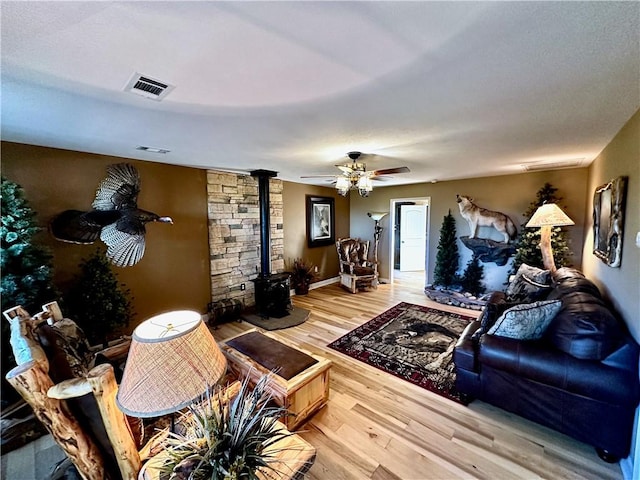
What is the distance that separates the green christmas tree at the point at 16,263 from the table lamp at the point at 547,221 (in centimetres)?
523

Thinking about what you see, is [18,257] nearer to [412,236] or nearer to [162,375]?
[162,375]

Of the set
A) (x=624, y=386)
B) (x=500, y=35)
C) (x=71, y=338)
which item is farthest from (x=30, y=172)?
(x=624, y=386)

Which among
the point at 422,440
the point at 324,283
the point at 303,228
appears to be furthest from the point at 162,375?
the point at 324,283

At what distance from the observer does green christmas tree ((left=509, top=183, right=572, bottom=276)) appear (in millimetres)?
3984

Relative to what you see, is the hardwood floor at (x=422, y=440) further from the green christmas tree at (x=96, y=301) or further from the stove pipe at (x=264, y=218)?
the green christmas tree at (x=96, y=301)

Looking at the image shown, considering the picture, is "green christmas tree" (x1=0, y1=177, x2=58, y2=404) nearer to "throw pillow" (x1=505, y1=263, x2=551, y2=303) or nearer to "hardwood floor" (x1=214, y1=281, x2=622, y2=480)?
"hardwood floor" (x1=214, y1=281, x2=622, y2=480)

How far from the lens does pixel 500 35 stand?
1.10 m

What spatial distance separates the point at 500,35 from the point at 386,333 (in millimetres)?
3359

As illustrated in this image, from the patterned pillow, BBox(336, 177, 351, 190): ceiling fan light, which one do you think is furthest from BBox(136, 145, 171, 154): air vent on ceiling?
the patterned pillow

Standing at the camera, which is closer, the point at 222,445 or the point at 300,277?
the point at 222,445

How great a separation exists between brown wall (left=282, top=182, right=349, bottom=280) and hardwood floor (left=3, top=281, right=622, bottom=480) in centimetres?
323

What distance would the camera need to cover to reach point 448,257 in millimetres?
5207

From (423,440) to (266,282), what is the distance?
299 cm

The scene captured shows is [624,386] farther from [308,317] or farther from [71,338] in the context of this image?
[71,338]
